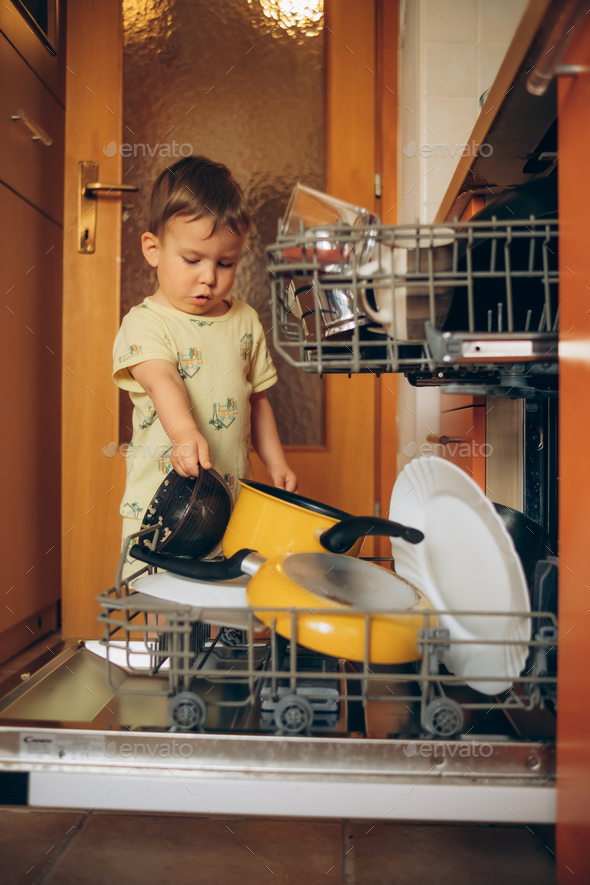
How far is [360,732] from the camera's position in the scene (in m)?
0.49

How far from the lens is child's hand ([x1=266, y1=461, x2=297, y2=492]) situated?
106 cm

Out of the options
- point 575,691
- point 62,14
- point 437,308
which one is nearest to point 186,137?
point 62,14

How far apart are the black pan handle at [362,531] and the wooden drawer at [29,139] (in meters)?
1.26

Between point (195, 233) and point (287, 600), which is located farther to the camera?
point (195, 233)

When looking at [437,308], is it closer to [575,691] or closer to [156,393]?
[575,691]

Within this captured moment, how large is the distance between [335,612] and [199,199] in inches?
29.4

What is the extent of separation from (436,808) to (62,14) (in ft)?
6.40

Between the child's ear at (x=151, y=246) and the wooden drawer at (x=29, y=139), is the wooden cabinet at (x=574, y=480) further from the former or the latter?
the wooden drawer at (x=29, y=139)

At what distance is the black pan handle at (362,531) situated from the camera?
1.83ft

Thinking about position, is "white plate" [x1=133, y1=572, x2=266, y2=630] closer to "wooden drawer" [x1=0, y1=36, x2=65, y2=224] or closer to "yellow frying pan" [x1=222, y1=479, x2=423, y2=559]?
"yellow frying pan" [x1=222, y1=479, x2=423, y2=559]

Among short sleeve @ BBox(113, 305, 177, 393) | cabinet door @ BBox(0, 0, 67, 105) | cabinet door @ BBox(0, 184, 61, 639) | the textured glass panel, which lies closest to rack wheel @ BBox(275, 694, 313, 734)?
short sleeve @ BBox(113, 305, 177, 393)

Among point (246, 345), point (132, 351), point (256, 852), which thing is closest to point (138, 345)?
point (132, 351)

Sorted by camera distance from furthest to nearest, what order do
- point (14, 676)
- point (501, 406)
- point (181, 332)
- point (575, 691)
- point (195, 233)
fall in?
point (181, 332), point (195, 233), point (501, 406), point (14, 676), point (575, 691)

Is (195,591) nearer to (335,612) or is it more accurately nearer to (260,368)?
(335,612)
